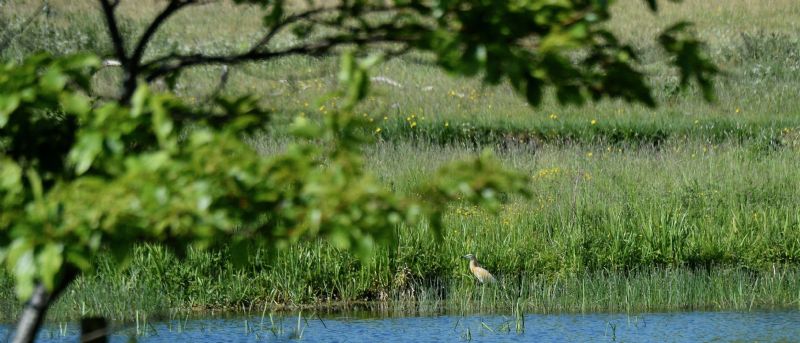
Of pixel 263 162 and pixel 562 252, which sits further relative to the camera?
pixel 562 252

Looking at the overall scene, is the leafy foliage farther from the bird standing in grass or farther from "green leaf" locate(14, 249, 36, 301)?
the bird standing in grass

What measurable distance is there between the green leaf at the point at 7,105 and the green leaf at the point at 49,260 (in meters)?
0.51

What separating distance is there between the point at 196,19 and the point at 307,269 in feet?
86.6

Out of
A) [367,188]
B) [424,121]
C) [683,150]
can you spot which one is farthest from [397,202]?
[424,121]

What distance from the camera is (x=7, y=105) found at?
9.96 feet

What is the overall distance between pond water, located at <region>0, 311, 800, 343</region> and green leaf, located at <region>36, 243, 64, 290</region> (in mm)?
6187

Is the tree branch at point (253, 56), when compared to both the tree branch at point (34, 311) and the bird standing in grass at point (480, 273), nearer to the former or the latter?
the tree branch at point (34, 311)

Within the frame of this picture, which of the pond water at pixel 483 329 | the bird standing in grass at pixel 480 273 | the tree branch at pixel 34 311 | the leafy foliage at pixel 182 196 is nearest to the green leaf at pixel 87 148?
the leafy foliage at pixel 182 196

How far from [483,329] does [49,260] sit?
6.86 meters

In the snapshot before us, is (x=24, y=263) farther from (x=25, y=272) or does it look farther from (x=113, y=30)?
(x=113, y=30)

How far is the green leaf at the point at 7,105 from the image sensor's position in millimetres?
3020

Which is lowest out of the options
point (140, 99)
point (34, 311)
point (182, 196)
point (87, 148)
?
point (34, 311)

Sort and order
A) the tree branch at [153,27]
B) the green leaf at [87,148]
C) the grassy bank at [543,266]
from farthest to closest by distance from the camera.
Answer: the grassy bank at [543,266]
the tree branch at [153,27]
the green leaf at [87,148]

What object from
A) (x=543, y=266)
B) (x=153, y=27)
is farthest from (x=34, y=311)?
→ (x=543, y=266)
